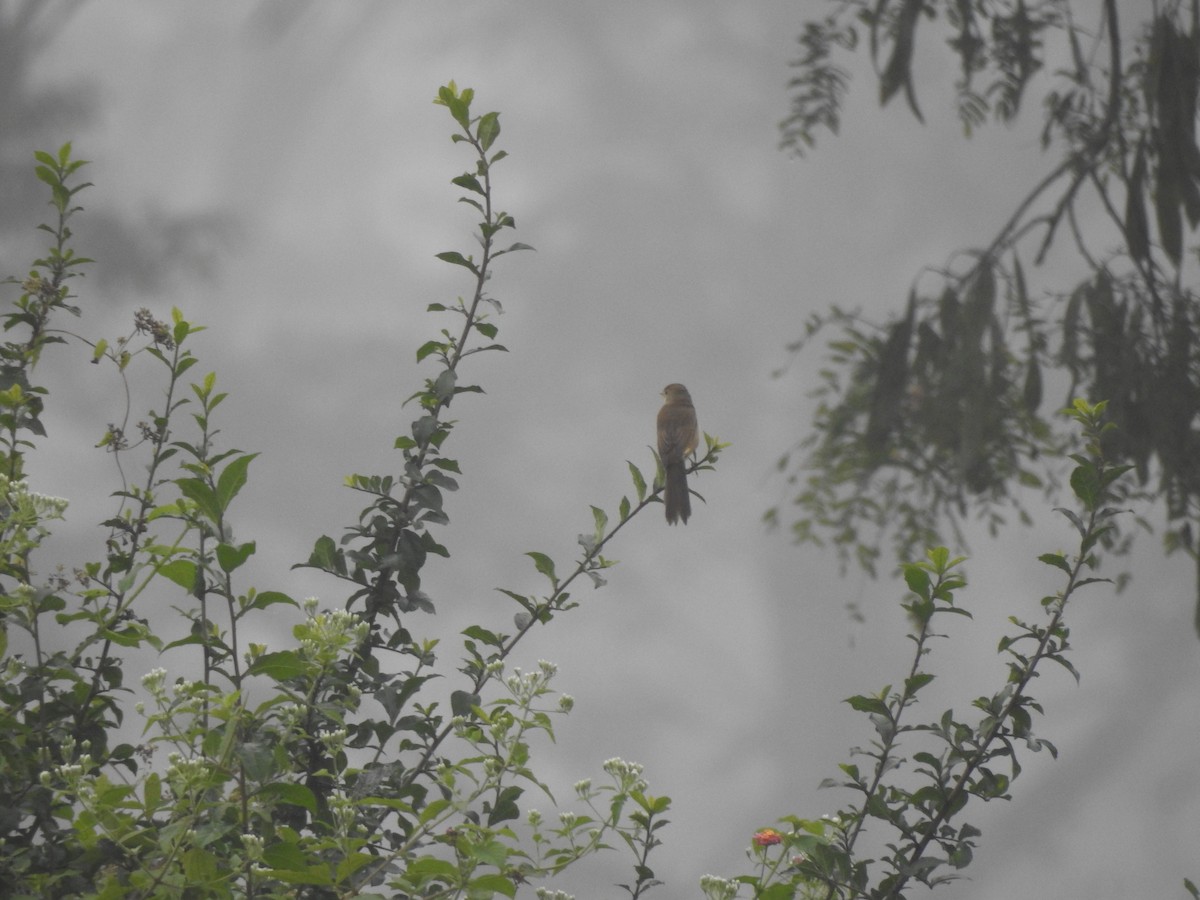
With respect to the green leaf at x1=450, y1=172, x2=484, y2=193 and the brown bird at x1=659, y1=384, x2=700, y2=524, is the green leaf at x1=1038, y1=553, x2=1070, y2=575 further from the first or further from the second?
the green leaf at x1=450, y1=172, x2=484, y2=193

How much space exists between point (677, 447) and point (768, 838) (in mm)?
765

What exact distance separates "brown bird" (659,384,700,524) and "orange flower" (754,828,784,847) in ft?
1.85

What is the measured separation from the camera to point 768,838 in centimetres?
157

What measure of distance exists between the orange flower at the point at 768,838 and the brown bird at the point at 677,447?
565mm

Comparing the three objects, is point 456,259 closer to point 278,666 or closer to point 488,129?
point 488,129

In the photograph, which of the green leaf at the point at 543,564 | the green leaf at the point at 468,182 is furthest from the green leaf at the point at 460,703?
the green leaf at the point at 468,182

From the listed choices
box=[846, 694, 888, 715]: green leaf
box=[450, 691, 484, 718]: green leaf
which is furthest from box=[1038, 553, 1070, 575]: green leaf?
box=[450, 691, 484, 718]: green leaf

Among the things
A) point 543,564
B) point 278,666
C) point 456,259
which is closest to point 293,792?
point 278,666

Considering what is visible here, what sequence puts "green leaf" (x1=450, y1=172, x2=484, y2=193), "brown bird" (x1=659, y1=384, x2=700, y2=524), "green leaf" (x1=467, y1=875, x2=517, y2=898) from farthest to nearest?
1. "brown bird" (x1=659, y1=384, x2=700, y2=524)
2. "green leaf" (x1=450, y1=172, x2=484, y2=193)
3. "green leaf" (x1=467, y1=875, x2=517, y2=898)

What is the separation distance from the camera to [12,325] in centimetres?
186

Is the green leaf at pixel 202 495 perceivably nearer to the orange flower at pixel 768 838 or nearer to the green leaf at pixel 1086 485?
the orange flower at pixel 768 838

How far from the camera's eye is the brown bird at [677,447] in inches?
80.4

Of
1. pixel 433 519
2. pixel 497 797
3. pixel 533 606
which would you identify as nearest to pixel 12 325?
pixel 433 519

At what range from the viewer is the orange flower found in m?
1.56
